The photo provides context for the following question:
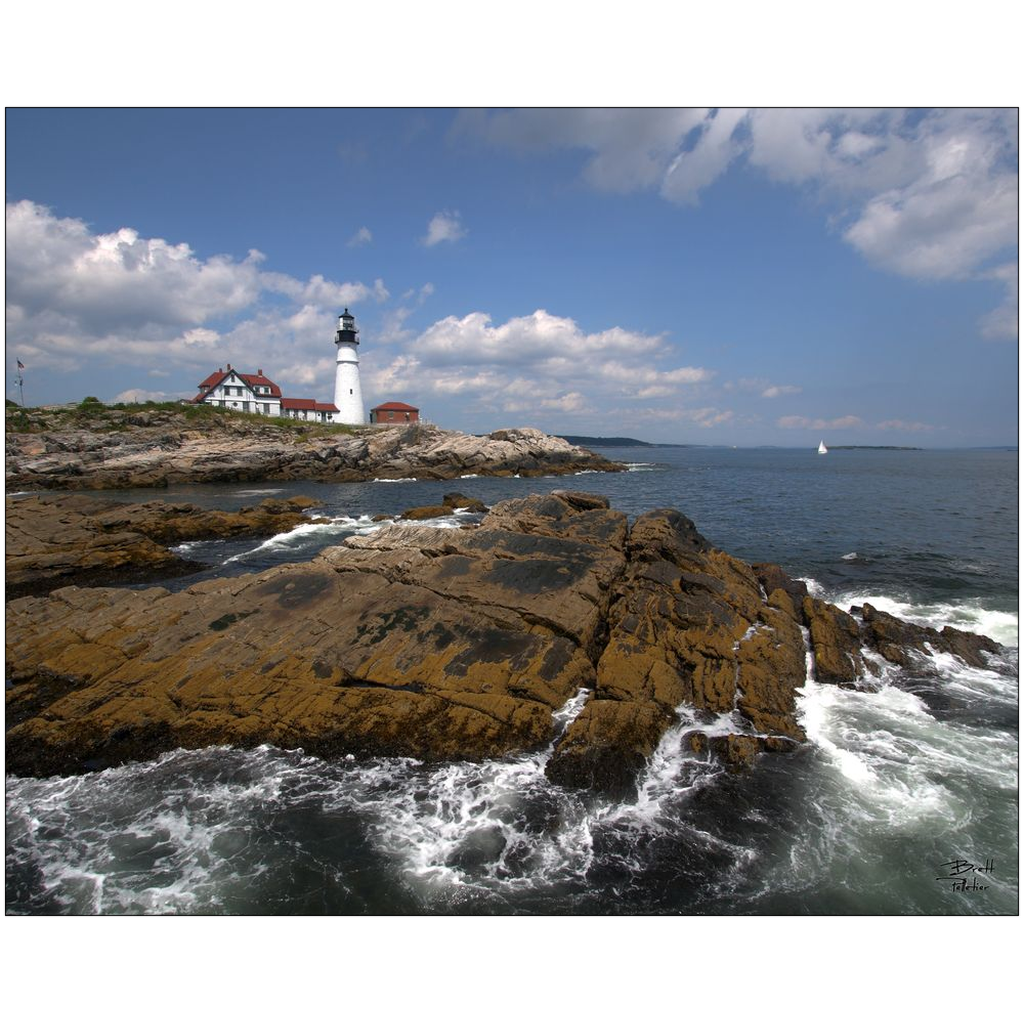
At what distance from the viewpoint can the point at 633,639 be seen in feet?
44.4

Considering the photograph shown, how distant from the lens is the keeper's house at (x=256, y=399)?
3686 inches

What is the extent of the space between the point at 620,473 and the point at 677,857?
78631 millimetres

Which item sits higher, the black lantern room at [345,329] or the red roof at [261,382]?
the black lantern room at [345,329]

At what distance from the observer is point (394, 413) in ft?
367

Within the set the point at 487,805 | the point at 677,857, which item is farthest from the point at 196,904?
the point at 677,857

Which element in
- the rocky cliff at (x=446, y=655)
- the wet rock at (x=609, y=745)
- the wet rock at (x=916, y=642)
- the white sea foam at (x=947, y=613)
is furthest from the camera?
the white sea foam at (x=947, y=613)

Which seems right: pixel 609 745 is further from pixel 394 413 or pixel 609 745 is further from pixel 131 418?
pixel 394 413

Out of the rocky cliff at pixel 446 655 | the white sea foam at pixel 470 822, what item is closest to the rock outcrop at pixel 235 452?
the rocky cliff at pixel 446 655

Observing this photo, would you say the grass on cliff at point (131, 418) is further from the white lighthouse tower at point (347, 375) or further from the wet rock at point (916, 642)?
the wet rock at point (916, 642)

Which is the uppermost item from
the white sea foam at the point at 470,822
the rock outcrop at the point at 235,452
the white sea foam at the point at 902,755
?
the rock outcrop at the point at 235,452
